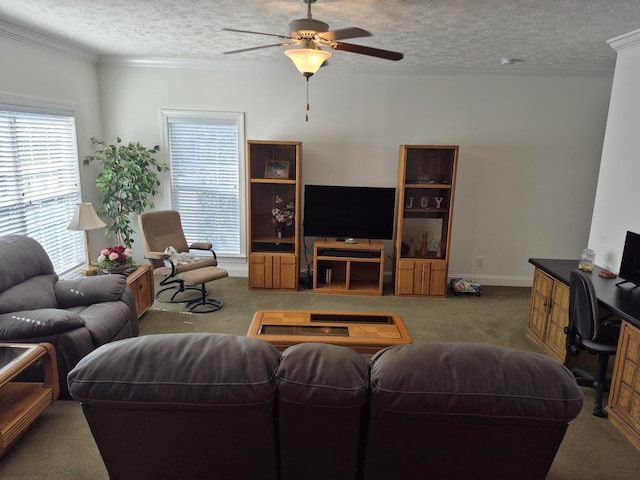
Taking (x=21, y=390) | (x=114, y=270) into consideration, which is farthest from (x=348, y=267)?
(x=21, y=390)

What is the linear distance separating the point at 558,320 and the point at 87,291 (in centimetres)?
385

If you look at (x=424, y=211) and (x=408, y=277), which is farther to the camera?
(x=424, y=211)

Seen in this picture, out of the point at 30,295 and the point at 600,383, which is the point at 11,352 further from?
the point at 600,383

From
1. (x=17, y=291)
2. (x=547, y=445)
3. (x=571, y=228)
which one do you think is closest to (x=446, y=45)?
(x=571, y=228)

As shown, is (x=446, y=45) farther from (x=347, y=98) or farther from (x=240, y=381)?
(x=240, y=381)

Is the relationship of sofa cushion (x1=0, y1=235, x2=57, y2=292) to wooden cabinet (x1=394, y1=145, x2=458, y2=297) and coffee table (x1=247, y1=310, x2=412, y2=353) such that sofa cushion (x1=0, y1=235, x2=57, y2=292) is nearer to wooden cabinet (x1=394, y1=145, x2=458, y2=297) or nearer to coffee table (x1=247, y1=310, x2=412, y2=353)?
coffee table (x1=247, y1=310, x2=412, y2=353)

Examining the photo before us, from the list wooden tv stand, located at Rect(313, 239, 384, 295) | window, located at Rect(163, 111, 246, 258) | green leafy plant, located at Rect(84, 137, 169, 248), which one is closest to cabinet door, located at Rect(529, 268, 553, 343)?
wooden tv stand, located at Rect(313, 239, 384, 295)

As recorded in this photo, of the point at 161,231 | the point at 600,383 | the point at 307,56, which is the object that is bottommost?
the point at 600,383

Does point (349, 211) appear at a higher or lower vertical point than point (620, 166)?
lower

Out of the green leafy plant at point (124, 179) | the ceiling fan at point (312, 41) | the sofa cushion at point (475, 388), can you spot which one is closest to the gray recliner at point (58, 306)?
the green leafy plant at point (124, 179)

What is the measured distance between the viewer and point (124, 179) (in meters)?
5.14

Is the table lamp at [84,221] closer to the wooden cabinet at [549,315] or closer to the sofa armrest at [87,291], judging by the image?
the sofa armrest at [87,291]

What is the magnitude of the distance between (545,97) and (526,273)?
2.18m

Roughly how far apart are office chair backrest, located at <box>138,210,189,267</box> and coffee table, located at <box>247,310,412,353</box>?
1908 millimetres
